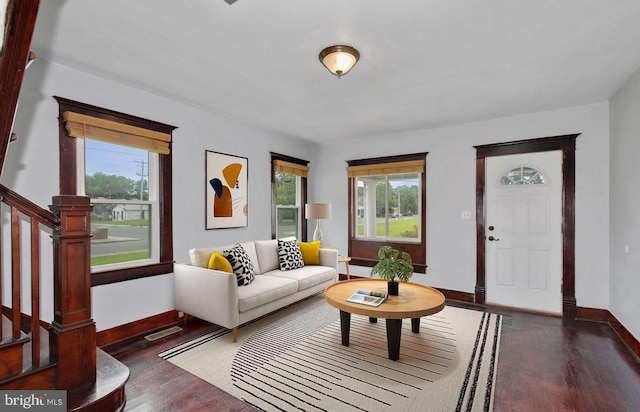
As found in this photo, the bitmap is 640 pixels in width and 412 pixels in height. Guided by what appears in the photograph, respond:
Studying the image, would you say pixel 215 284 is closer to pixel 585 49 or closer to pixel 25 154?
pixel 25 154

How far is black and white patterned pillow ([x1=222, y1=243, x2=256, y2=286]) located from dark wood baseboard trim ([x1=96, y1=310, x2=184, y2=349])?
85 cm

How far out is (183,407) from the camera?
2068 mm

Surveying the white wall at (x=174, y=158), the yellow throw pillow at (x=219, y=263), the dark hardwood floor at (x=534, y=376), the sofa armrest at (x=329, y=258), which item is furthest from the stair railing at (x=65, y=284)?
the sofa armrest at (x=329, y=258)

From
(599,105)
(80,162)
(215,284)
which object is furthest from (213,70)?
(599,105)

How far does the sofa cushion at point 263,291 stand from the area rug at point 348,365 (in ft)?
1.05

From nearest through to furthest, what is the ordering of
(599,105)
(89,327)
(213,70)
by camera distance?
1. (89,327)
2. (213,70)
3. (599,105)

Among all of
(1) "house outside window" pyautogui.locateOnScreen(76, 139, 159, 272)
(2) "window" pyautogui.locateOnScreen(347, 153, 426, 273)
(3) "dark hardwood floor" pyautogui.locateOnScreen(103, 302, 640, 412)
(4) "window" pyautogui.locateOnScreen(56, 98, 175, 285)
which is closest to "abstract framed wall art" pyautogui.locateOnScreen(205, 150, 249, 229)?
(4) "window" pyautogui.locateOnScreen(56, 98, 175, 285)

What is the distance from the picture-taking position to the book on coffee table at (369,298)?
2.87 m

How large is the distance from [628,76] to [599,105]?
2.69 feet

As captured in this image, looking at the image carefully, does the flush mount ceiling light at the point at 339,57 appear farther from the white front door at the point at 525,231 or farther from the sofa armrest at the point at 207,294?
the white front door at the point at 525,231

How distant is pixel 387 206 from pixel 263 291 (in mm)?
2770

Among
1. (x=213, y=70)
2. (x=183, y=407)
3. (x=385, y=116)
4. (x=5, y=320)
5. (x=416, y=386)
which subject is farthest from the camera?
(x=385, y=116)

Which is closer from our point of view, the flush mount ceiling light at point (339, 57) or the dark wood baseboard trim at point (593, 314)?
the flush mount ceiling light at point (339, 57)

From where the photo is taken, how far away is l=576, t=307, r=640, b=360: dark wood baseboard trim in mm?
2840
